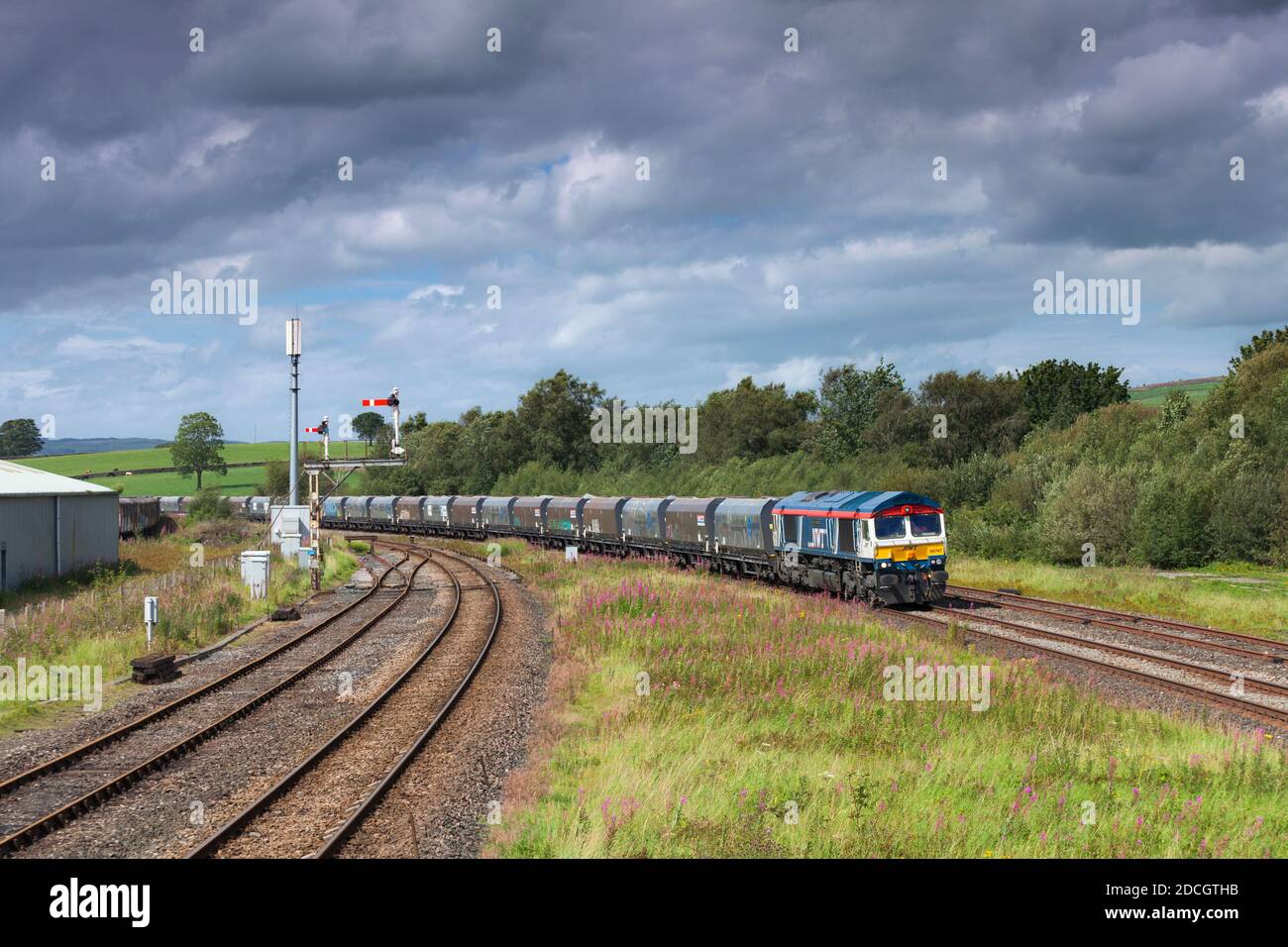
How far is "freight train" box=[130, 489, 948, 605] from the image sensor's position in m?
30.1

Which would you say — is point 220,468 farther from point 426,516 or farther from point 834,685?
point 834,685

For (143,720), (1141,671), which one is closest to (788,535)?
(1141,671)

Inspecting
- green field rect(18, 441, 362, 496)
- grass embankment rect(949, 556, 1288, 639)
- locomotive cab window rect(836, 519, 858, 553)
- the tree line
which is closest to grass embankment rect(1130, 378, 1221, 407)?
the tree line

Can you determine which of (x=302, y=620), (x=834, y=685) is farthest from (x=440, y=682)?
(x=302, y=620)

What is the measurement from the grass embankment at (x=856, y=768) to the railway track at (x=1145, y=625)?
604 centimetres

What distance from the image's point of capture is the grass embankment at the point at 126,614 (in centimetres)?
2294

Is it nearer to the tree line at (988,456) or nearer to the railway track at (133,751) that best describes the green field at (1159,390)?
the tree line at (988,456)

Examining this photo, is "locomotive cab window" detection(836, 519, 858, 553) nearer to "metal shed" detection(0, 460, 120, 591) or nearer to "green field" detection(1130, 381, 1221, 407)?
"metal shed" detection(0, 460, 120, 591)

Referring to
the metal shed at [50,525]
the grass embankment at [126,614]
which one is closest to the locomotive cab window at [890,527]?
the grass embankment at [126,614]

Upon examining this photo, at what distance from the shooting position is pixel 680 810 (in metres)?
11.2

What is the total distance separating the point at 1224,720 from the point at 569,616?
1773 cm

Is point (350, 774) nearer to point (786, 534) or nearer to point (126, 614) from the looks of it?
point (126, 614)

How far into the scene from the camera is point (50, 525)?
40906mm

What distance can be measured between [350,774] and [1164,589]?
28976mm
